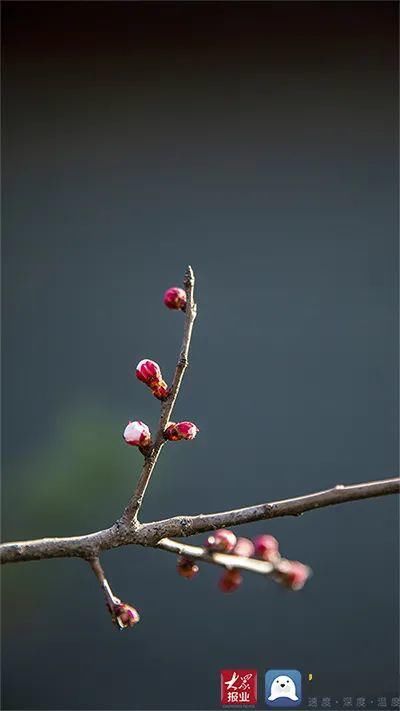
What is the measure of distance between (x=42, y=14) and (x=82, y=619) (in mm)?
1824

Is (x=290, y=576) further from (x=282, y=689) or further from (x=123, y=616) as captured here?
(x=282, y=689)

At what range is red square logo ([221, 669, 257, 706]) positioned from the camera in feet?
5.64

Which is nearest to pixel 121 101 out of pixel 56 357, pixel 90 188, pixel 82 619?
pixel 90 188

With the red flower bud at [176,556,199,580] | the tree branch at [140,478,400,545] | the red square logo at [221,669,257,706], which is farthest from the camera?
the red square logo at [221,669,257,706]

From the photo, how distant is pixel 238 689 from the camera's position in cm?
175

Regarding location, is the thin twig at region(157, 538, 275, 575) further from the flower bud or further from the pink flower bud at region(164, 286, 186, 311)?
the pink flower bud at region(164, 286, 186, 311)

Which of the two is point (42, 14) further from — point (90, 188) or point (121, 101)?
point (90, 188)

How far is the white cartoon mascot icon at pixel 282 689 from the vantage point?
1.79 meters

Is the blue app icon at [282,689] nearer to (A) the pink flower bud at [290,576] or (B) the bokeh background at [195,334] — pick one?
(B) the bokeh background at [195,334]

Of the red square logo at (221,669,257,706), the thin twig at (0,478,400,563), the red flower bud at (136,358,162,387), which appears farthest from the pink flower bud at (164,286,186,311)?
the red square logo at (221,669,257,706)

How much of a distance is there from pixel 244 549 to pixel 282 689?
1.44 metres

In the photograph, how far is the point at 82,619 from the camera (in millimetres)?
2502

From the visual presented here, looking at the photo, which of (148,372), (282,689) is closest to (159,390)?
(148,372)

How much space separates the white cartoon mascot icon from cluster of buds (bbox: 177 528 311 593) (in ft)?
4.32
